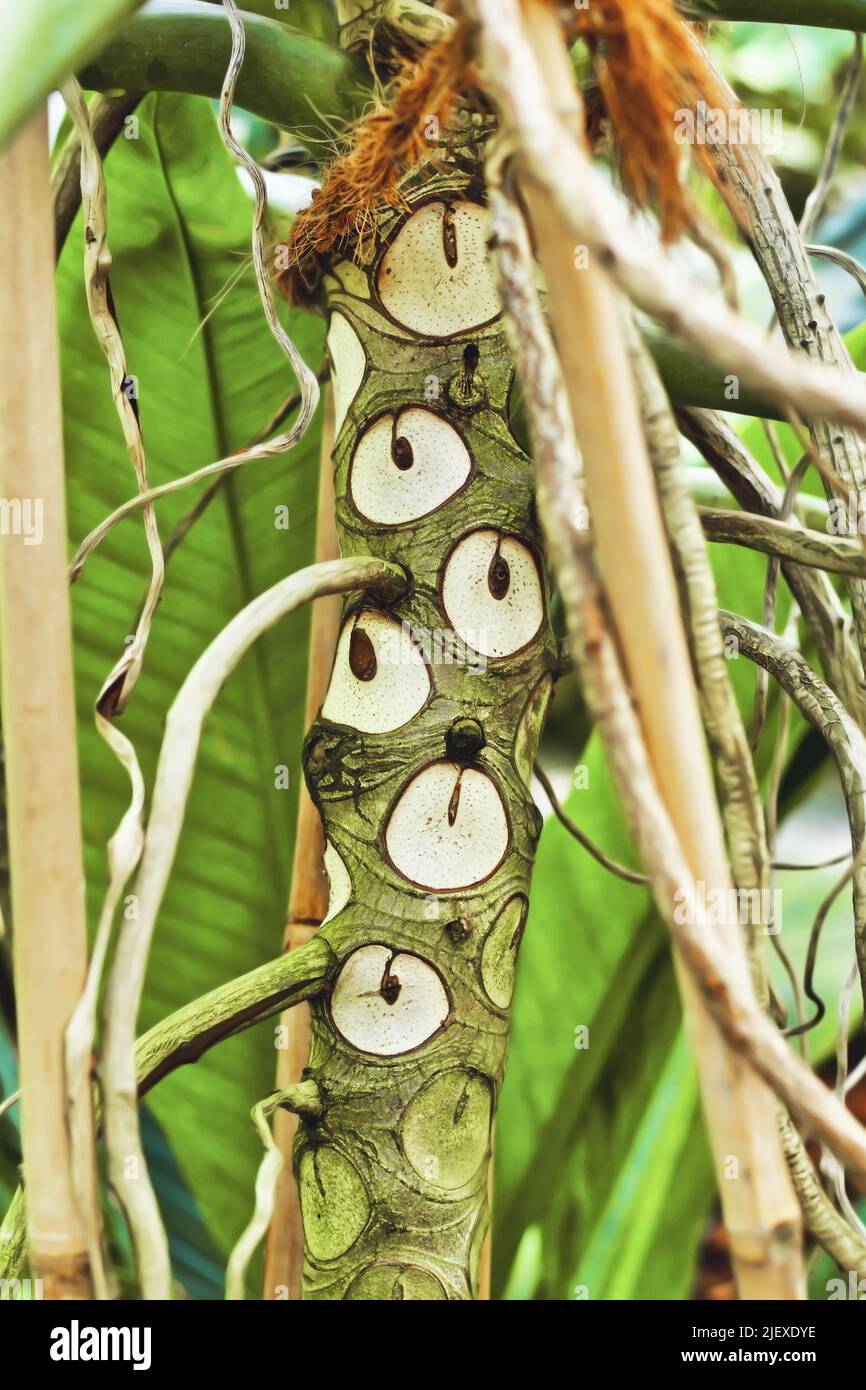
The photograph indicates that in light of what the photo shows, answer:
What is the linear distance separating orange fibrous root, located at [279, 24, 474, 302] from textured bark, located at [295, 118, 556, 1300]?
1 cm

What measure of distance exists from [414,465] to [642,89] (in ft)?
0.59

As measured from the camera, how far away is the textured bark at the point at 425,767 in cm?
37

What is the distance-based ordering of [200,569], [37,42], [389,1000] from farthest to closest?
[200,569], [389,1000], [37,42]

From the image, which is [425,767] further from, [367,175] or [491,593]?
[367,175]

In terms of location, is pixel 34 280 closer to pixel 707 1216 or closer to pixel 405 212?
pixel 405 212

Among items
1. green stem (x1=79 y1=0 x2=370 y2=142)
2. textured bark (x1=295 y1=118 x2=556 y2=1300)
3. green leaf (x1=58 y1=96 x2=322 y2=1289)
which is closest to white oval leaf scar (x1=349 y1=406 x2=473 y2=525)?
textured bark (x1=295 y1=118 x2=556 y2=1300)

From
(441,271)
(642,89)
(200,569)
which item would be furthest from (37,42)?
(200,569)

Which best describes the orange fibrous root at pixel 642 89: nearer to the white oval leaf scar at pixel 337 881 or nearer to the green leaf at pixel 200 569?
the white oval leaf scar at pixel 337 881

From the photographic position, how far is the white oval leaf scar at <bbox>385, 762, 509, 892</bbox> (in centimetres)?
38

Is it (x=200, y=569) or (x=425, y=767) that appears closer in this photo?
(x=425, y=767)

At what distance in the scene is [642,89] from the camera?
0.77ft

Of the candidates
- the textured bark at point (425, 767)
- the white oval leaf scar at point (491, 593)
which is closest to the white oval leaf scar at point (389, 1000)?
the textured bark at point (425, 767)

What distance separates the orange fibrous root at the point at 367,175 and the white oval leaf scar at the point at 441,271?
12 mm
